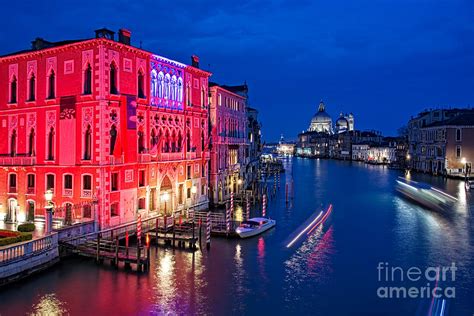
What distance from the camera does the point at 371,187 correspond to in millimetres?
62094

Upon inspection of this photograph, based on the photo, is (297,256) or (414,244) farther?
(414,244)

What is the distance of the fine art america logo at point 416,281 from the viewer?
1758cm

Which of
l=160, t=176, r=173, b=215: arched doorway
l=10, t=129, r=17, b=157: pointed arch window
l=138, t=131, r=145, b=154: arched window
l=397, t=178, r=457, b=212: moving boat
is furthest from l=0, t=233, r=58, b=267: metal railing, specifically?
l=397, t=178, r=457, b=212: moving boat

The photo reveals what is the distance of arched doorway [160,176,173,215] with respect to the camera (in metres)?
29.2

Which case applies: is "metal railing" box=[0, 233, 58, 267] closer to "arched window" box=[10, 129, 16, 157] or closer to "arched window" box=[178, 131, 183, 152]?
"arched window" box=[10, 129, 16, 157]

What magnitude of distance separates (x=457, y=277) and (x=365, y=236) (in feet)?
29.9

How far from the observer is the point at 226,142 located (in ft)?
138

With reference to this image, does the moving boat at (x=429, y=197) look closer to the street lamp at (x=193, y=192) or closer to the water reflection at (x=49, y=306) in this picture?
the street lamp at (x=193, y=192)

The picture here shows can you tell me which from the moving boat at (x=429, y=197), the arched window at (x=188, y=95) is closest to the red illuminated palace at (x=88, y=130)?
the arched window at (x=188, y=95)

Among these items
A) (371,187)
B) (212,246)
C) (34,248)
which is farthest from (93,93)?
(371,187)

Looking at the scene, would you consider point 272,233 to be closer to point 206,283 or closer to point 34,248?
point 206,283

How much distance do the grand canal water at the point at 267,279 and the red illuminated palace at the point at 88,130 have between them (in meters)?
4.85

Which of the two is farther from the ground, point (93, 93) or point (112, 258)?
point (93, 93)

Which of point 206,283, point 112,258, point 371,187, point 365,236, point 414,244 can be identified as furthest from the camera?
point 371,187
